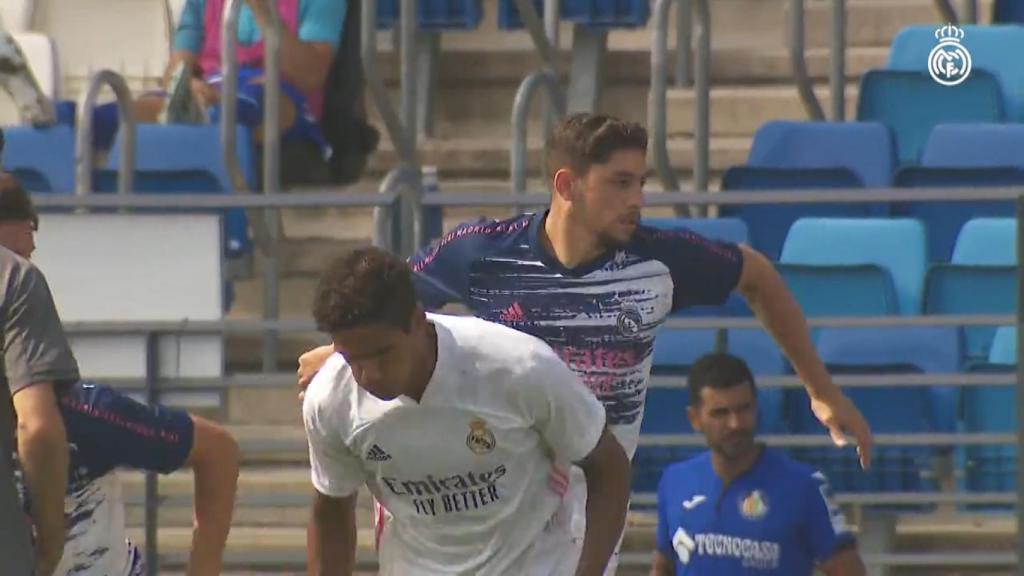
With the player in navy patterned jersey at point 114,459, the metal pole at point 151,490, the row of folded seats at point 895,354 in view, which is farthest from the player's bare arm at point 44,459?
the row of folded seats at point 895,354

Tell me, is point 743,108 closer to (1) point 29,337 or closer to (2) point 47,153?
(2) point 47,153

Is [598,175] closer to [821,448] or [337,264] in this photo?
[337,264]

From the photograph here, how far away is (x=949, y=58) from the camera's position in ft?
31.2

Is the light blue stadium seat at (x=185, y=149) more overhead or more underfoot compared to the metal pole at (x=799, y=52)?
more underfoot

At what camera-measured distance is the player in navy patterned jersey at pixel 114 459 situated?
515 centimetres

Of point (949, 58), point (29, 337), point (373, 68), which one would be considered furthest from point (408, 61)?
point (29, 337)

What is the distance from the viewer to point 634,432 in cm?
536

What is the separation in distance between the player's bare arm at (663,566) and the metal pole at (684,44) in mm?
3269

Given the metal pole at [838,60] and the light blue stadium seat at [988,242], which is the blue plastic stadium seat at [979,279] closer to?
the light blue stadium seat at [988,242]

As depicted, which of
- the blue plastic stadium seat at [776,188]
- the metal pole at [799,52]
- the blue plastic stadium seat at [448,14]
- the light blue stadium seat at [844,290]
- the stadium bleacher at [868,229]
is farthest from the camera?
the blue plastic stadium seat at [448,14]

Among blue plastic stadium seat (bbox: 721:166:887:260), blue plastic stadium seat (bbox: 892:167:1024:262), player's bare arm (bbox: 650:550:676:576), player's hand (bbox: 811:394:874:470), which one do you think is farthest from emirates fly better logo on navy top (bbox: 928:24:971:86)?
player's hand (bbox: 811:394:874:470)

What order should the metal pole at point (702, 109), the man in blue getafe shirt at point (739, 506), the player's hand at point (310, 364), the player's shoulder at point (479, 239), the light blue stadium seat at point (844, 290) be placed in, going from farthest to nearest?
the metal pole at point (702, 109)
the light blue stadium seat at point (844, 290)
the man in blue getafe shirt at point (739, 506)
the player's shoulder at point (479, 239)
the player's hand at point (310, 364)

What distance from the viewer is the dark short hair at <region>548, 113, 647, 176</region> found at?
16.9ft

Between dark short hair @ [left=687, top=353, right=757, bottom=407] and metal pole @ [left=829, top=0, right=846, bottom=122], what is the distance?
2820mm
